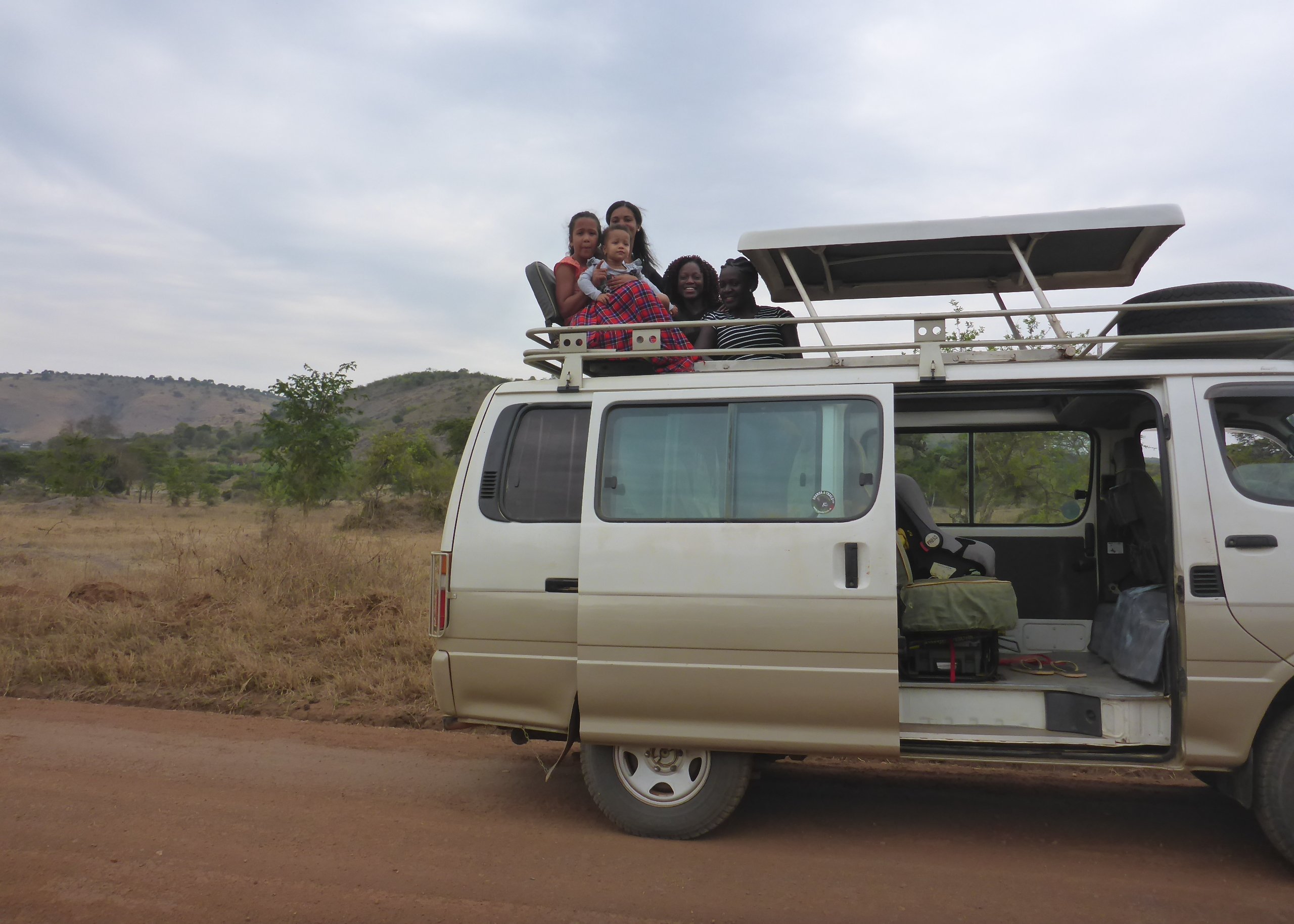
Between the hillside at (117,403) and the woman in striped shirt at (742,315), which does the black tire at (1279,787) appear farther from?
the hillside at (117,403)

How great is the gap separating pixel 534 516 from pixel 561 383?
654 millimetres

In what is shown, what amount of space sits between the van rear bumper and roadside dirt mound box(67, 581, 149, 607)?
6275 mm

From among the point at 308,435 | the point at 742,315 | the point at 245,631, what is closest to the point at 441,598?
the point at 742,315

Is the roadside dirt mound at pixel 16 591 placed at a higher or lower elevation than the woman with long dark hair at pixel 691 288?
lower

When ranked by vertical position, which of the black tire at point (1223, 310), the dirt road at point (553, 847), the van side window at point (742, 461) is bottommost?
the dirt road at point (553, 847)

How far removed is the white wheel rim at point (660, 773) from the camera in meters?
4.48

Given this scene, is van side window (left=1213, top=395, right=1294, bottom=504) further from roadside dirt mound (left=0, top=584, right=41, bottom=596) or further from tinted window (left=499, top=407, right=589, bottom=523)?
roadside dirt mound (left=0, top=584, right=41, bottom=596)

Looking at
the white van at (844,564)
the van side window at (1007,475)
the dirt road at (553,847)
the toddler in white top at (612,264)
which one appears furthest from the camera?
the van side window at (1007,475)

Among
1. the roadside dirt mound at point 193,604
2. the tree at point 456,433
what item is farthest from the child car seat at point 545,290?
the tree at point 456,433

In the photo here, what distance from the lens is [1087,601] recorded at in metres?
5.76

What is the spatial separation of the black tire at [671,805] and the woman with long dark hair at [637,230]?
314cm

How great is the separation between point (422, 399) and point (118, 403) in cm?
5756

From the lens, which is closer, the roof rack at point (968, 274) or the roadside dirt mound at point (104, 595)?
the roof rack at point (968, 274)

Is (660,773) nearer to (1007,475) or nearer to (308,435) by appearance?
(1007,475)
